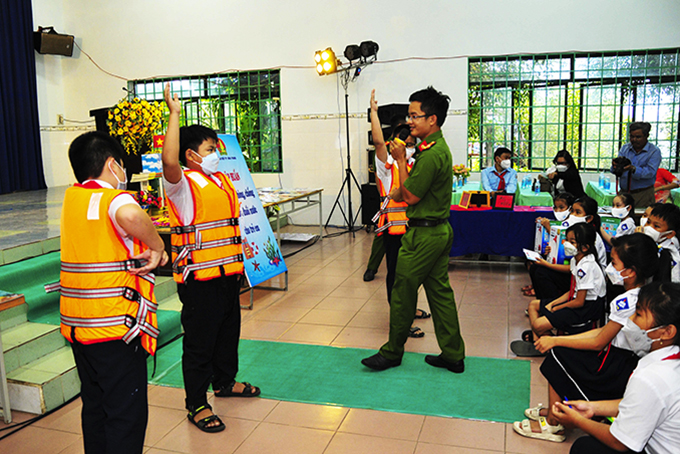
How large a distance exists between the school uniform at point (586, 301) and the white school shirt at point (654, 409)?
1.49 m

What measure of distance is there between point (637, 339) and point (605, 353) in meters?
0.16

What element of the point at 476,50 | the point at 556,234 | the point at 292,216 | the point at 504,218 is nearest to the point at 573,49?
the point at 476,50

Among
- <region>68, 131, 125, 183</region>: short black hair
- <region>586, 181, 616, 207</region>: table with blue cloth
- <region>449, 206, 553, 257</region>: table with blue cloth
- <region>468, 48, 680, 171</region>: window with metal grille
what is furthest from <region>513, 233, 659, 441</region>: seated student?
<region>468, 48, 680, 171</region>: window with metal grille

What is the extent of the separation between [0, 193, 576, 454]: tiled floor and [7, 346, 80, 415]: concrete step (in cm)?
7

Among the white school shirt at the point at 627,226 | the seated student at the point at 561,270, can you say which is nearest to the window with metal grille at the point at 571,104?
the white school shirt at the point at 627,226

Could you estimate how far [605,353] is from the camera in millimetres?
2465

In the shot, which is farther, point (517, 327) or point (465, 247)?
point (465, 247)

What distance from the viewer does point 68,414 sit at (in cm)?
303

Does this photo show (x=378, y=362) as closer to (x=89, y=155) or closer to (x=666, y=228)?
(x=666, y=228)

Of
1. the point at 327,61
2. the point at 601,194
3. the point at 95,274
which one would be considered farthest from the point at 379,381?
the point at 327,61

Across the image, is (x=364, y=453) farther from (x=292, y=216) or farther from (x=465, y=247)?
(x=292, y=216)

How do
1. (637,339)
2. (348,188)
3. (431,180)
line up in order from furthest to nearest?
(348,188)
(431,180)
(637,339)

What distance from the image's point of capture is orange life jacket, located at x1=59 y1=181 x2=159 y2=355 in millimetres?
1916

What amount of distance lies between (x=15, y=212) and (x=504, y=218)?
586 centimetres
